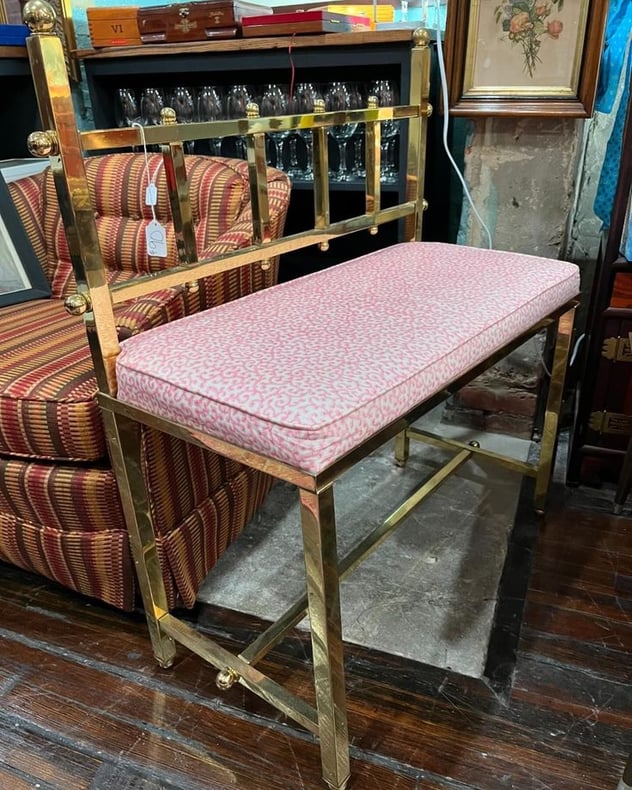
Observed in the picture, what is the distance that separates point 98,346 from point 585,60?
3.43 feet

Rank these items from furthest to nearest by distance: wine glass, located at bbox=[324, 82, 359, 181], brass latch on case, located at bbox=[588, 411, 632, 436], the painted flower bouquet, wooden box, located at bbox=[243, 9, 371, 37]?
1. wine glass, located at bbox=[324, 82, 359, 181]
2. wooden box, located at bbox=[243, 9, 371, 37]
3. brass latch on case, located at bbox=[588, 411, 632, 436]
4. the painted flower bouquet

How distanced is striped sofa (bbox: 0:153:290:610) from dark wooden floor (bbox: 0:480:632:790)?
107 mm

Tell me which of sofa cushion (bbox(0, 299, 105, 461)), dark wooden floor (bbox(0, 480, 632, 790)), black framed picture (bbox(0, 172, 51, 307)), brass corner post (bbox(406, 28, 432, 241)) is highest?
brass corner post (bbox(406, 28, 432, 241))

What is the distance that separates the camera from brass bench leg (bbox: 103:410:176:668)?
0.86m

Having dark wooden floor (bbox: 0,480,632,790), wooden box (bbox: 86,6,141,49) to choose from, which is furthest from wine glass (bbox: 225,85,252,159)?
dark wooden floor (bbox: 0,480,632,790)

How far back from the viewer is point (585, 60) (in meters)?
1.23

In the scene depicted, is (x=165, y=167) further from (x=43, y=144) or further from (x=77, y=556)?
(x=77, y=556)

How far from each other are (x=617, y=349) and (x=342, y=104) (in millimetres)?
847

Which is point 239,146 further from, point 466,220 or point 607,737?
point 607,737

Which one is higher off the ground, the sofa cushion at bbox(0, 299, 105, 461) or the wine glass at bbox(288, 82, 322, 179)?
the wine glass at bbox(288, 82, 322, 179)

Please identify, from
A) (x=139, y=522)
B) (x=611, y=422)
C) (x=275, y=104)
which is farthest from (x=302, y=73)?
(x=139, y=522)

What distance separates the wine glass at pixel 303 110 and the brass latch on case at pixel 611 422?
2.74 feet

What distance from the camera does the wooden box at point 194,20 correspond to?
154cm

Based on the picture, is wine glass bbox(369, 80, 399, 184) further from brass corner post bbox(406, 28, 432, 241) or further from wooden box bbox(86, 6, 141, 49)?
wooden box bbox(86, 6, 141, 49)
